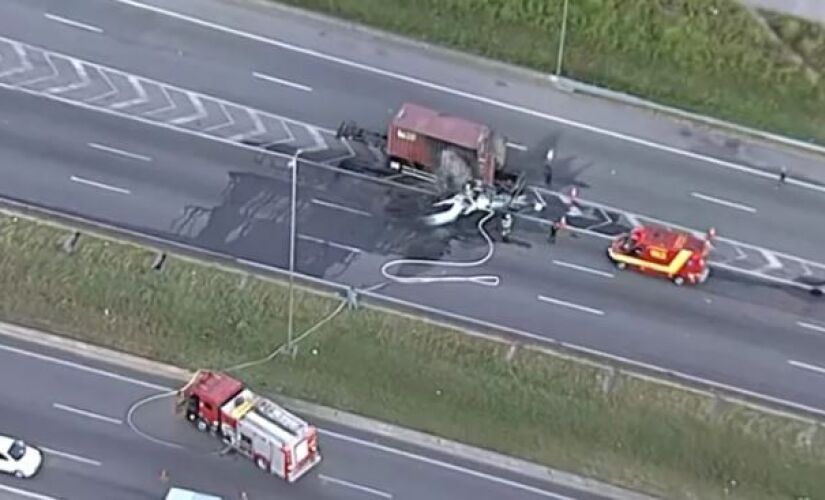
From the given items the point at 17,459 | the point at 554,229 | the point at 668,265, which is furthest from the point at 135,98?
the point at 668,265

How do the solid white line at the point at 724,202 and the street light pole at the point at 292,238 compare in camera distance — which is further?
the solid white line at the point at 724,202

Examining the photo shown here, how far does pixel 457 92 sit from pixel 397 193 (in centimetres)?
651

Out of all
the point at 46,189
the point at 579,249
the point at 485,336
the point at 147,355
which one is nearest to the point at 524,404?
the point at 485,336

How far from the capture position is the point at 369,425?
230 feet

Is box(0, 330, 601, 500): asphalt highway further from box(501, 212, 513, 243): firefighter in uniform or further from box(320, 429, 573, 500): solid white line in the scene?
box(501, 212, 513, 243): firefighter in uniform

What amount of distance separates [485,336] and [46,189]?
1845cm

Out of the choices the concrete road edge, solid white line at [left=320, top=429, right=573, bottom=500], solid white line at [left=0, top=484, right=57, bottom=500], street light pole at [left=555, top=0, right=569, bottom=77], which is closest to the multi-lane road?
street light pole at [left=555, top=0, right=569, bottom=77]

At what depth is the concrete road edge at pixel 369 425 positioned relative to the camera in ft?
227

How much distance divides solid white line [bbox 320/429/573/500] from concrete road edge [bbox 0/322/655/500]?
0.46 m

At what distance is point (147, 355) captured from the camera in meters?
71.7

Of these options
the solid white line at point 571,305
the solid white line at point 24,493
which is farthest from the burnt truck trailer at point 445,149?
the solid white line at point 24,493

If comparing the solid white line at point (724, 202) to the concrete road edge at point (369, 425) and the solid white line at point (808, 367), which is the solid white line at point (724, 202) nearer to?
the solid white line at point (808, 367)

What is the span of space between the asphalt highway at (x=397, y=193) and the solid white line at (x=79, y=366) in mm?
6579

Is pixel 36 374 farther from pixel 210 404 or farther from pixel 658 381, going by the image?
pixel 658 381
